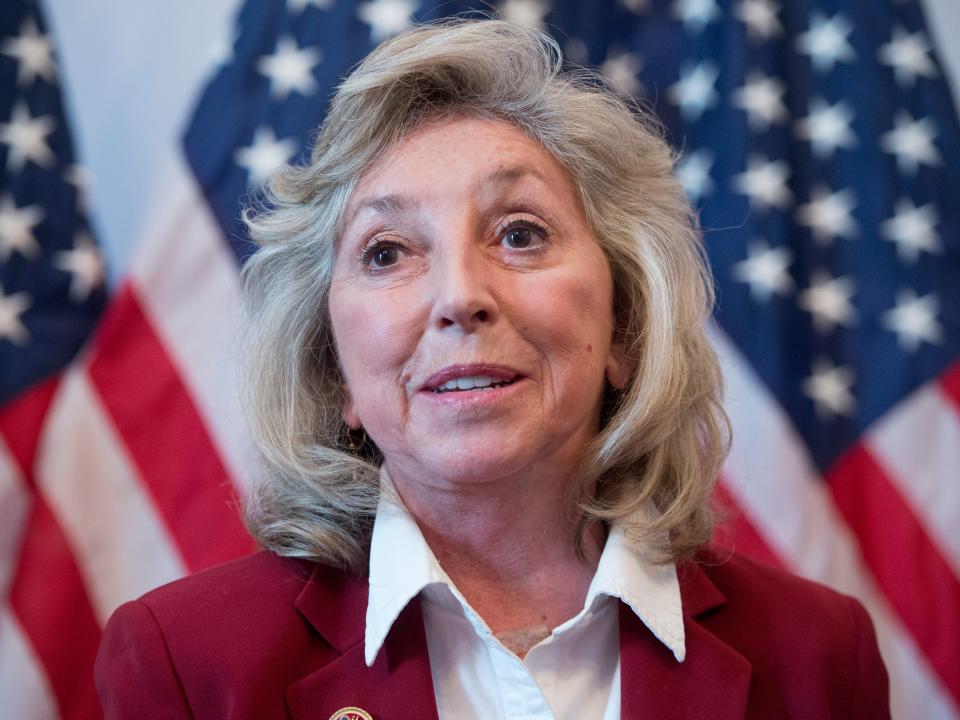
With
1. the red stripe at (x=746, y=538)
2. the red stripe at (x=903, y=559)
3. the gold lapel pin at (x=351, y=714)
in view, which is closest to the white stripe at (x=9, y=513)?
the gold lapel pin at (x=351, y=714)

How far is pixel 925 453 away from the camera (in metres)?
2.46

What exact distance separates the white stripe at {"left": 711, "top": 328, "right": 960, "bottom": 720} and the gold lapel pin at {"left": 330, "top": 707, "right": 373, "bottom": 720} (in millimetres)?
1297

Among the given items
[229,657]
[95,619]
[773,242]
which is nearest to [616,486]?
[229,657]

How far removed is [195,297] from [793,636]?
4.92 feet

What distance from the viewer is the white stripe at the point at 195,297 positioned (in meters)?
2.33

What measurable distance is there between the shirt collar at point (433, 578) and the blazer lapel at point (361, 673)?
27 mm

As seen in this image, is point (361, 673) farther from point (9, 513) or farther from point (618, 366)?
point (9, 513)

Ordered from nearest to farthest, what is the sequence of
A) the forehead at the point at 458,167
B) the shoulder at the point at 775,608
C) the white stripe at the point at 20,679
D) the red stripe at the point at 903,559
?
1. the forehead at the point at 458,167
2. the shoulder at the point at 775,608
3. the white stripe at the point at 20,679
4. the red stripe at the point at 903,559

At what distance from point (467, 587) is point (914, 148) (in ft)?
5.68

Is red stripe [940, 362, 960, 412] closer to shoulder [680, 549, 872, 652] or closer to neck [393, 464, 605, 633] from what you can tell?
shoulder [680, 549, 872, 652]

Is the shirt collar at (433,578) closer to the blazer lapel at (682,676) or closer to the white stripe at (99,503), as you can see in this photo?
the blazer lapel at (682,676)

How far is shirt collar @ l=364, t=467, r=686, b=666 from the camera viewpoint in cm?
145

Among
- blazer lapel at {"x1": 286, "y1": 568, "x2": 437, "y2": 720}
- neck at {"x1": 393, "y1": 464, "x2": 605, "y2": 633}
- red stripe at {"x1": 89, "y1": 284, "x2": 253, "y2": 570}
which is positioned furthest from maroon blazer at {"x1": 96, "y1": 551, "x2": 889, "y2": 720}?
red stripe at {"x1": 89, "y1": 284, "x2": 253, "y2": 570}

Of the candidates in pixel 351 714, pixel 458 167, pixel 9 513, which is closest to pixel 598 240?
pixel 458 167
